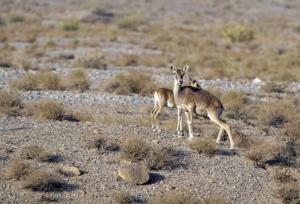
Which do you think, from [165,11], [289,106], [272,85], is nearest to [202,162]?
[289,106]

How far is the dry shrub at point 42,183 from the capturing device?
13930 millimetres

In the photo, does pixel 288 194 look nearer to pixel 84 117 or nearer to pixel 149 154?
pixel 149 154

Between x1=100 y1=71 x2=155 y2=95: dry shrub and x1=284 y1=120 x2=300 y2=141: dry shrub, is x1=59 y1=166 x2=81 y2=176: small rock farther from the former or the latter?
x1=100 y1=71 x2=155 y2=95: dry shrub

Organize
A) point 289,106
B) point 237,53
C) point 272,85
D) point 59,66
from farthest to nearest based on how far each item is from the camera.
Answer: point 237,53 < point 59,66 < point 272,85 < point 289,106

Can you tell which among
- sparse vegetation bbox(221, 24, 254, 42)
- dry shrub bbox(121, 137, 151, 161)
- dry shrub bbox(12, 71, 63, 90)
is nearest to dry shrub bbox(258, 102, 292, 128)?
dry shrub bbox(121, 137, 151, 161)

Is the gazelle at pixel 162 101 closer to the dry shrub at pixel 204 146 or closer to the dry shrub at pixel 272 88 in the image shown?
the dry shrub at pixel 204 146

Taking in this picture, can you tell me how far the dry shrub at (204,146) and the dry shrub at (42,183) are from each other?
12.3 ft

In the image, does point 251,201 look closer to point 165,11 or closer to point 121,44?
point 121,44

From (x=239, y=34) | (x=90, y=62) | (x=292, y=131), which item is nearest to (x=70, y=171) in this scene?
(x=292, y=131)

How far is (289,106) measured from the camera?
83.6 ft

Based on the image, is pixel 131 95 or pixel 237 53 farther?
pixel 237 53

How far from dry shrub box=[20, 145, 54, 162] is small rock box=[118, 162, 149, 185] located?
1633mm

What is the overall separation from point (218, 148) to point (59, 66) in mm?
19126

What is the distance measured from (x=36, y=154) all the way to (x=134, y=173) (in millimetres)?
2206
